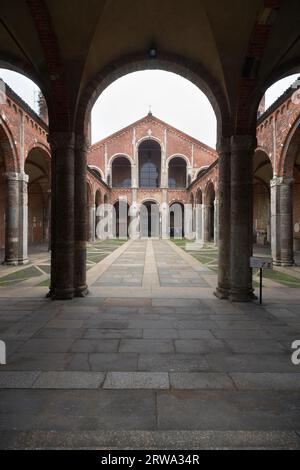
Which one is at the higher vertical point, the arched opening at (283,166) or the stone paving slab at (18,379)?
the arched opening at (283,166)

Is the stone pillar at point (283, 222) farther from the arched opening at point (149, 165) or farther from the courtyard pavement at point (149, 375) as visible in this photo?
the arched opening at point (149, 165)

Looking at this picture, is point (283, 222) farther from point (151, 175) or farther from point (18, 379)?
point (151, 175)

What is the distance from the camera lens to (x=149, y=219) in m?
41.6

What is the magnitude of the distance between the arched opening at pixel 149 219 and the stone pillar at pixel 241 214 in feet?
109

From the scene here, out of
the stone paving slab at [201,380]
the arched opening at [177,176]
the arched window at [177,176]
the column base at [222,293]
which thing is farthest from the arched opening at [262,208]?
the stone paving slab at [201,380]

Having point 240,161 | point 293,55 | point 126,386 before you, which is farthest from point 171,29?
point 126,386

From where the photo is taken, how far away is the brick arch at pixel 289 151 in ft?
43.8

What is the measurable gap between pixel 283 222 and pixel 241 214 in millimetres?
7998

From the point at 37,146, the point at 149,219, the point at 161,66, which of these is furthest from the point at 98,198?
the point at 161,66

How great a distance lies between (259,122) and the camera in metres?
A: 16.3

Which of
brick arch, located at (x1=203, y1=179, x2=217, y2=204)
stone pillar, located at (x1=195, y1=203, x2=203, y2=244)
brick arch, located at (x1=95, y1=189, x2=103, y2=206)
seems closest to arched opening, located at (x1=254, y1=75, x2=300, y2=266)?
brick arch, located at (x1=203, y1=179, x2=217, y2=204)

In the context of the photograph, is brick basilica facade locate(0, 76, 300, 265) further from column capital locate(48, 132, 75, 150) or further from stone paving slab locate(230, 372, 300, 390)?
stone paving slab locate(230, 372, 300, 390)
